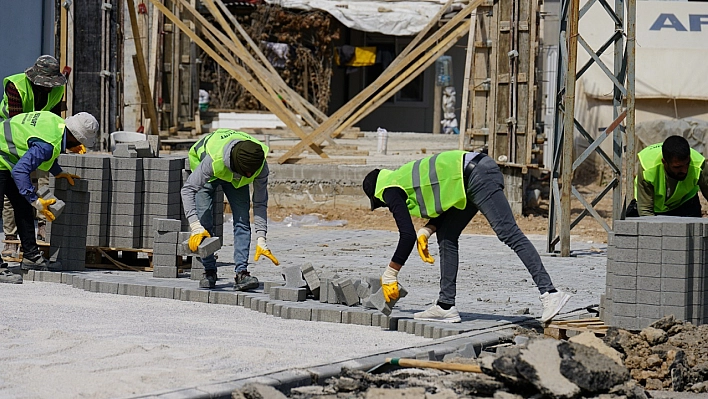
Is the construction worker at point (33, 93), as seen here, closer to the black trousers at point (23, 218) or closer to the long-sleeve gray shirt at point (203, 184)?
the black trousers at point (23, 218)

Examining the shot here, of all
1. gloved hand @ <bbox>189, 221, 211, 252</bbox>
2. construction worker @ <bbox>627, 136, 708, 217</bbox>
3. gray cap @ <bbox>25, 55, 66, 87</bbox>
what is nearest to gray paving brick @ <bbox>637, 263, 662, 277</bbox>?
construction worker @ <bbox>627, 136, 708, 217</bbox>

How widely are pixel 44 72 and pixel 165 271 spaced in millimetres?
2294

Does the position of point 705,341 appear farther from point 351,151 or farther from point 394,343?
point 351,151

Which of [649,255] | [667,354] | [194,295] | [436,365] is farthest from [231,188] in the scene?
[667,354]

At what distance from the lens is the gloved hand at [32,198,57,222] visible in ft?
29.5

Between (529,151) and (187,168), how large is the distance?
22.9 feet

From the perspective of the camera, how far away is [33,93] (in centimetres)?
1014

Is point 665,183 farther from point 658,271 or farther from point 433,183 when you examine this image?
point 433,183

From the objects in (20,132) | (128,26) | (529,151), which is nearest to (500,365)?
(20,132)

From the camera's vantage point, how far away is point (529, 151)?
1588 centimetres

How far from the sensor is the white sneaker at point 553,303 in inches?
281

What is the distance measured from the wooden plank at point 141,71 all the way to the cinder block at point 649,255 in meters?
10.9

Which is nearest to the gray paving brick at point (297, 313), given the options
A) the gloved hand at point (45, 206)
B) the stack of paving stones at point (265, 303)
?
the stack of paving stones at point (265, 303)

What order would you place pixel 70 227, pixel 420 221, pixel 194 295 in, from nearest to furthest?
pixel 194 295 < pixel 70 227 < pixel 420 221
